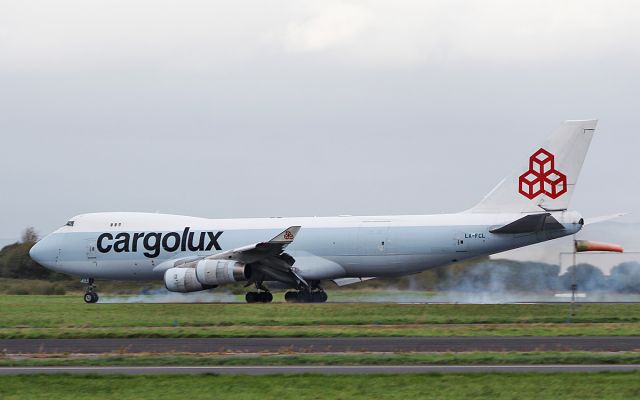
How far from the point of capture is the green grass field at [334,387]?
16375 millimetres

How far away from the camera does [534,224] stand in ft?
135

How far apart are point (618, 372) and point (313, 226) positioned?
2856cm

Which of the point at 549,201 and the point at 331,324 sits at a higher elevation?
the point at 549,201

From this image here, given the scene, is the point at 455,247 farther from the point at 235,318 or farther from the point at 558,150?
the point at 235,318

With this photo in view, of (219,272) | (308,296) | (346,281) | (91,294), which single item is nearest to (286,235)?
(219,272)

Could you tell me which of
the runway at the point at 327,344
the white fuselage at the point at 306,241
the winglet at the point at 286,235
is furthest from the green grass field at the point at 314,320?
the white fuselage at the point at 306,241

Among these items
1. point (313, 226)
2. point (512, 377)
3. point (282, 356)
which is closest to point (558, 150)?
point (313, 226)

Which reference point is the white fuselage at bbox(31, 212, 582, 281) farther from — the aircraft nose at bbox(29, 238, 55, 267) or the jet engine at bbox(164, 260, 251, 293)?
the jet engine at bbox(164, 260, 251, 293)

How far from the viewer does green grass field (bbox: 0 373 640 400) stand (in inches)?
645

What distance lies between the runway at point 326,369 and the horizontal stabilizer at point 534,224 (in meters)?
21.7

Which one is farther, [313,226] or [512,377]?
[313,226]

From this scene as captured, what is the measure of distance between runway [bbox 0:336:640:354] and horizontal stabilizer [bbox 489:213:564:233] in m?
15.4

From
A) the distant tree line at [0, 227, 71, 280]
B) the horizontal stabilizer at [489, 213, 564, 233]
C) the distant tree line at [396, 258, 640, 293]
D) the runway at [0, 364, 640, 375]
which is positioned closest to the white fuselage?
the horizontal stabilizer at [489, 213, 564, 233]

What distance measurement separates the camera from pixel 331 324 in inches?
1260
